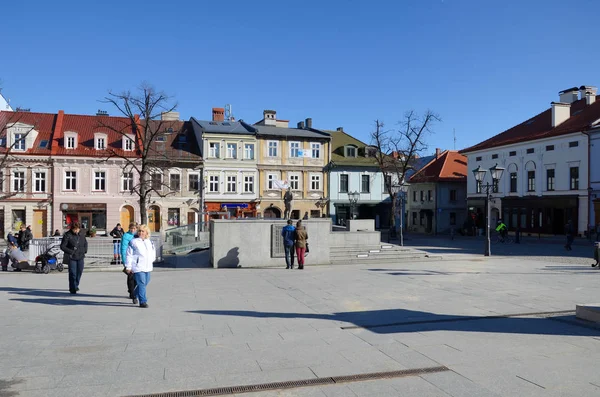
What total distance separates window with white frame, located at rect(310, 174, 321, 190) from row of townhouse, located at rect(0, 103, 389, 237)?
0.33ft

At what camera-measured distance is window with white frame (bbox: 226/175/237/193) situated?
150ft

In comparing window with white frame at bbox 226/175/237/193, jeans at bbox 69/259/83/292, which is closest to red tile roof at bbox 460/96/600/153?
window with white frame at bbox 226/175/237/193

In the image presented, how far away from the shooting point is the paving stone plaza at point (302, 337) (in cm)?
546

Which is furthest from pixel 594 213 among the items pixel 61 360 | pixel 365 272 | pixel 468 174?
pixel 61 360

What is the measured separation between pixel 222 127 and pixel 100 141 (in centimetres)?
1084

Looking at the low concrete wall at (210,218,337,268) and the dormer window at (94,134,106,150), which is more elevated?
the dormer window at (94,134,106,150)

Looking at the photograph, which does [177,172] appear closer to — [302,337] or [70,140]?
[70,140]

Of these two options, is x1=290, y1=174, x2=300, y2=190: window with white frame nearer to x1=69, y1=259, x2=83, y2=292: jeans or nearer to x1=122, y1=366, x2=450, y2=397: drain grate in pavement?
x1=69, y1=259, x2=83, y2=292: jeans

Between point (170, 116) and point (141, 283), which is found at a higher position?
point (170, 116)

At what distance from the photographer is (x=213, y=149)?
45281mm

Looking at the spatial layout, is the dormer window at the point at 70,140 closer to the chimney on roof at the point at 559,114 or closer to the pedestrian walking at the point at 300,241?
the pedestrian walking at the point at 300,241

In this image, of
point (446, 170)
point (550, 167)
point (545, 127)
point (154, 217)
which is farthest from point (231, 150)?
point (545, 127)

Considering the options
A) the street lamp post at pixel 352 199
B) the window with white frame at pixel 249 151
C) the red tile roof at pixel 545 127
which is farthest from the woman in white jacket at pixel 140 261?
the red tile roof at pixel 545 127

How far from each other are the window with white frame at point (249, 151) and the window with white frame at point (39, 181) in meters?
17.2
